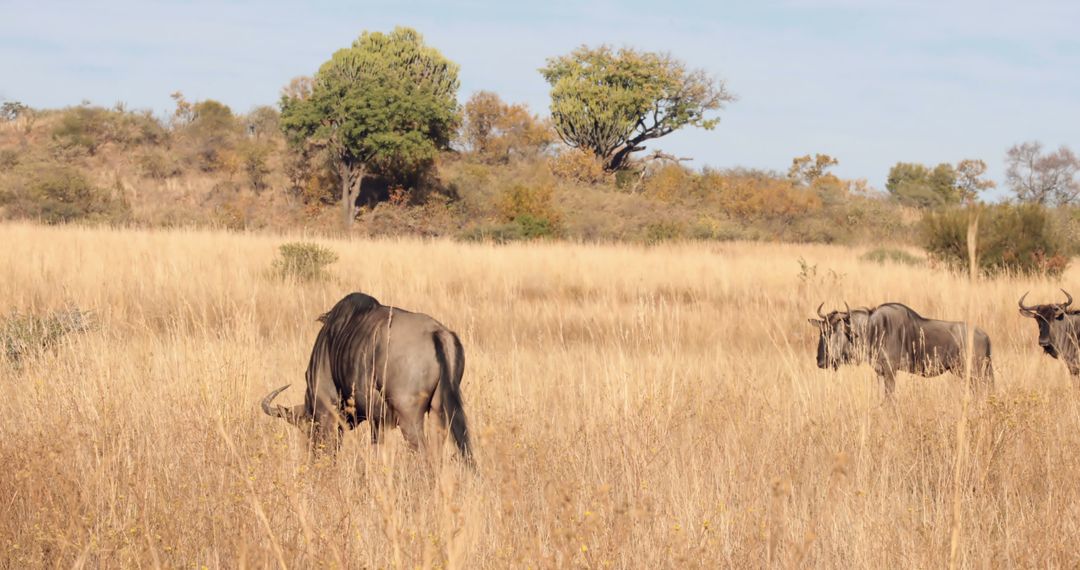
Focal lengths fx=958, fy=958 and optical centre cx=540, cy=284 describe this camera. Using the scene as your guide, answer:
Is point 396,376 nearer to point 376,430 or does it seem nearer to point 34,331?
point 376,430

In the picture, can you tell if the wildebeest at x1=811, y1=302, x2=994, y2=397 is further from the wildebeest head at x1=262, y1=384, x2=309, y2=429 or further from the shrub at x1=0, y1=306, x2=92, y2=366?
the shrub at x1=0, y1=306, x2=92, y2=366

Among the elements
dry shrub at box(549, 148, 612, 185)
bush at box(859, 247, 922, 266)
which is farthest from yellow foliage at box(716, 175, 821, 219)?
bush at box(859, 247, 922, 266)

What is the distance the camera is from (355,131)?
109 feet

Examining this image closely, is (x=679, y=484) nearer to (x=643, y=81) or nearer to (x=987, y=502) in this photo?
(x=987, y=502)

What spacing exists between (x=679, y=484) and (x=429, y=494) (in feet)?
3.52

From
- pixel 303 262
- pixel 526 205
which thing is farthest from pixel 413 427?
pixel 526 205

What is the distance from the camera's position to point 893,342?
7066 mm

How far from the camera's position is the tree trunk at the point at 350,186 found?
3397 cm

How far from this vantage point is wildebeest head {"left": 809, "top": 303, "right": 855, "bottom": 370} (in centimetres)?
698

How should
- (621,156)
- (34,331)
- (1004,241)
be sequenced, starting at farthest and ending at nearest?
(621,156) → (1004,241) → (34,331)

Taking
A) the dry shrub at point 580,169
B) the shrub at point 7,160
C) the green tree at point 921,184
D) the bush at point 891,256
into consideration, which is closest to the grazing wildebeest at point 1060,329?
the bush at point 891,256

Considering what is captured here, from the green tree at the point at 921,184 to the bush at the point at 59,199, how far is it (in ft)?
139

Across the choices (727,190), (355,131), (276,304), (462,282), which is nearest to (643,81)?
(727,190)

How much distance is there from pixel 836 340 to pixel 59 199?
2903 centimetres
